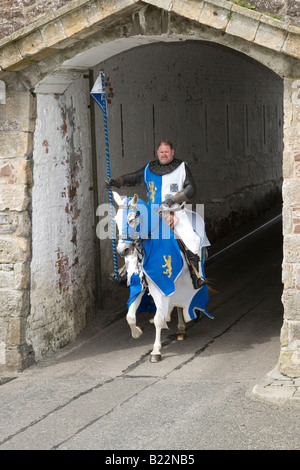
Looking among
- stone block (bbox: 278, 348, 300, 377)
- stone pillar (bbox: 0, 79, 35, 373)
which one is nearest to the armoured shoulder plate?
stone pillar (bbox: 0, 79, 35, 373)

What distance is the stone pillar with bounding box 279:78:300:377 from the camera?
7.21 metres

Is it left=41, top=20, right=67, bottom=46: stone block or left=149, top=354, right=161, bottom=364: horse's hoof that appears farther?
left=149, top=354, right=161, bottom=364: horse's hoof

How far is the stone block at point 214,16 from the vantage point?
7109 millimetres

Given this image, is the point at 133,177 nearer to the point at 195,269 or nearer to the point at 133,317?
the point at 195,269

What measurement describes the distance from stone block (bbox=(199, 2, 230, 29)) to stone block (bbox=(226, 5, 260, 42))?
50mm

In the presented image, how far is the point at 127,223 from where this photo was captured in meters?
8.21

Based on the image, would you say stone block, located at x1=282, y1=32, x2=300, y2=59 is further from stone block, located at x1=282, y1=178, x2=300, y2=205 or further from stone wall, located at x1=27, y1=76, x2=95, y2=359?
stone wall, located at x1=27, y1=76, x2=95, y2=359

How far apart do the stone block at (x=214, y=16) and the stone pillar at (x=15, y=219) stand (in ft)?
6.40

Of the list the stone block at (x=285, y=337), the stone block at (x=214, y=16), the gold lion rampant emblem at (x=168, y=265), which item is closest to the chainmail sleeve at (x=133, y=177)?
the gold lion rampant emblem at (x=168, y=265)

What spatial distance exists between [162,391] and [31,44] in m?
3.26

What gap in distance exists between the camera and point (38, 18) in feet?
25.8

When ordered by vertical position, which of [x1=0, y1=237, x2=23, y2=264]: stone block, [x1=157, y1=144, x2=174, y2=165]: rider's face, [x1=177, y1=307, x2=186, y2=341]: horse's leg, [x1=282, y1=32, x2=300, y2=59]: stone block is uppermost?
[x1=282, y1=32, x2=300, y2=59]: stone block

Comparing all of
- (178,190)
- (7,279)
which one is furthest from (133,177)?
(7,279)
